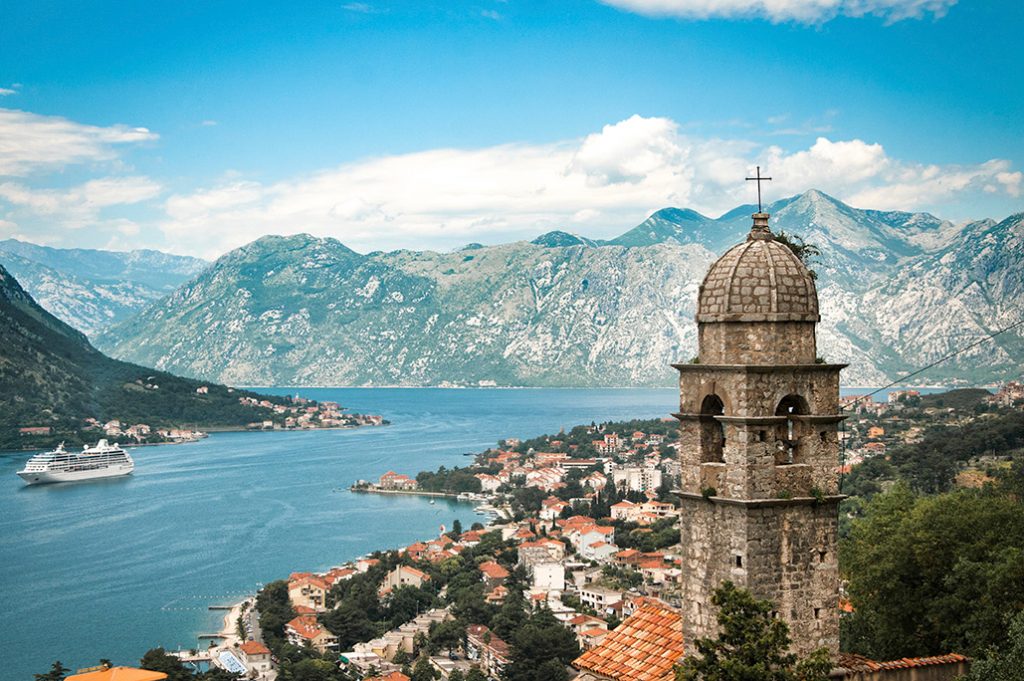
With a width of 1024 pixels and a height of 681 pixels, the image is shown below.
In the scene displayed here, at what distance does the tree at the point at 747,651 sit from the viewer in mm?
6879

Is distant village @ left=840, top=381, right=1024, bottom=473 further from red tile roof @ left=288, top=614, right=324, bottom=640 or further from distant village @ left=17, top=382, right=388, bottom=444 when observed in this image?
distant village @ left=17, top=382, right=388, bottom=444

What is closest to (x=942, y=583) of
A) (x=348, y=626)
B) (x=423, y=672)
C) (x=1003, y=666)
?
(x=1003, y=666)

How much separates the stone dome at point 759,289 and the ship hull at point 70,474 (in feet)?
317

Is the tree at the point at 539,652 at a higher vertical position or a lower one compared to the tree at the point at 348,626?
higher

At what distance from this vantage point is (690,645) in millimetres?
7723

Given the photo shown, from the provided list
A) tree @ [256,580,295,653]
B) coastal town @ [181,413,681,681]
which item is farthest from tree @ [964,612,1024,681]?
tree @ [256,580,295,653]

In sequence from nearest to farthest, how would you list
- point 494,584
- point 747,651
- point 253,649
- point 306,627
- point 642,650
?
point 747,651, point 642,650, point 253,649, point 306,627, point 494,584

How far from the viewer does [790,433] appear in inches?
301

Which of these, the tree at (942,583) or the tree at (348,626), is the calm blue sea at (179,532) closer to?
the tree at (348,626)

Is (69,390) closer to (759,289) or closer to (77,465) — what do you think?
(77,465)

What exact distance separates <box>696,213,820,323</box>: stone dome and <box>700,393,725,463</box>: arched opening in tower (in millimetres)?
602

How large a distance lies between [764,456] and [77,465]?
10222 cm

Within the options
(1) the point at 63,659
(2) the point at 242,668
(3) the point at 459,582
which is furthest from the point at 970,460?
(1) the point at 63,659

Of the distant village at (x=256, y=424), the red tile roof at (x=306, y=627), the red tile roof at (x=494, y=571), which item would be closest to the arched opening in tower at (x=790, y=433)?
the red tile roof at (x=306, y=627)
